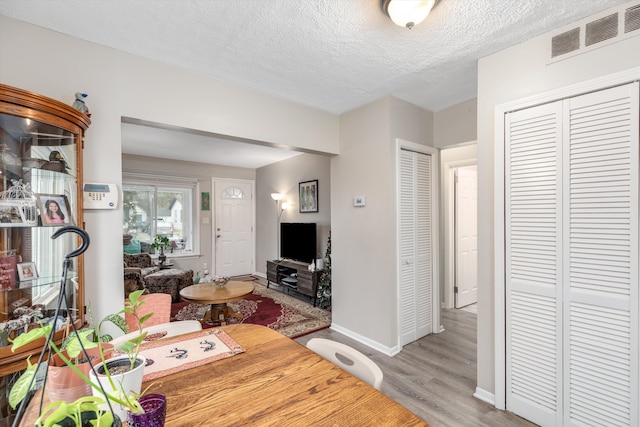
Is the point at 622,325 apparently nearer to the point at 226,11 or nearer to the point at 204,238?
the point at 226,11

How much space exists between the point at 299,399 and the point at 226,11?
2.01m

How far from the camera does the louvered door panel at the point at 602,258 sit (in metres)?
1.63

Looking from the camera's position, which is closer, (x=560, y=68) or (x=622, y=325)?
(x=622, y=325)

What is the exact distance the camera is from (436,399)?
2240 mm

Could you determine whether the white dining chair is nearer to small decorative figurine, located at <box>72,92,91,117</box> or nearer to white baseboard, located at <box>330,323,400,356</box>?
white baseboard, located at <box>330,323,400,356</box>

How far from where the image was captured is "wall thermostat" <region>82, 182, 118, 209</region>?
6.39ft

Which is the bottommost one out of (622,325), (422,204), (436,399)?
(436,399)

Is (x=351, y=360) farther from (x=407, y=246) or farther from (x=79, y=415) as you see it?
(x=407, y=246)

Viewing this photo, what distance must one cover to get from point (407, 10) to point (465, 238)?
3.64 meters

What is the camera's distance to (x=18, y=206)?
1.55 m

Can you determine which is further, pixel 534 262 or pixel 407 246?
pixel 407 246

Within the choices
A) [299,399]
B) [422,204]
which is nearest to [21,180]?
[299,399]

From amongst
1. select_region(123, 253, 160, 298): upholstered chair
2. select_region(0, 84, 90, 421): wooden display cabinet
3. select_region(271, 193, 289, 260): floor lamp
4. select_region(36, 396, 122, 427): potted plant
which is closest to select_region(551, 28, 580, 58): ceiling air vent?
select_region(36, 396, 122, 427): potted plant

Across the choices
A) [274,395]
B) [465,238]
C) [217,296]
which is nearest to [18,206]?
[274,395]
